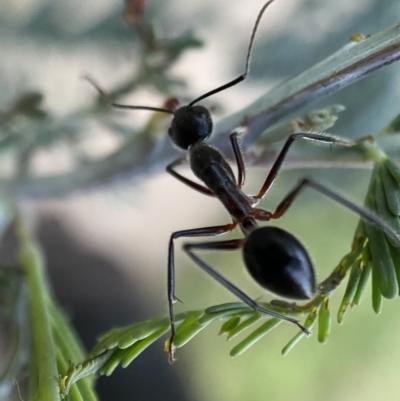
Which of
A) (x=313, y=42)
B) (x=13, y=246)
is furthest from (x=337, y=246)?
(x=13, y=246)

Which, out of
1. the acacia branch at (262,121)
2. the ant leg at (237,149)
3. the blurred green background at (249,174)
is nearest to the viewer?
the acacia branch at (262,121)

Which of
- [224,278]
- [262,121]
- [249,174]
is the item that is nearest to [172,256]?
[224,278]

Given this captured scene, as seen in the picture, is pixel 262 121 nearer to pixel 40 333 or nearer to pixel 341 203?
pixel 341 203

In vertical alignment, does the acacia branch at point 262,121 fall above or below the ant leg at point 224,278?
above

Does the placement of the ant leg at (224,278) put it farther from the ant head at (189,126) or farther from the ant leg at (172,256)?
the ant head at (189,126)

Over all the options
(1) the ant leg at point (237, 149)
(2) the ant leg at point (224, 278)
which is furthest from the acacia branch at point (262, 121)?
(2) the ant leg at point (224, 278)

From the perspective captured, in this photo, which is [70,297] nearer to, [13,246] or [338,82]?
[13,246]

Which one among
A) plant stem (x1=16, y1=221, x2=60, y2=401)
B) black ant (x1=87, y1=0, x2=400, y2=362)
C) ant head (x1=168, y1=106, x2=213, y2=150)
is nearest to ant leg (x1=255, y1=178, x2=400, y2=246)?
black ant (x1=87, y1=0, x2=400, y2=362)

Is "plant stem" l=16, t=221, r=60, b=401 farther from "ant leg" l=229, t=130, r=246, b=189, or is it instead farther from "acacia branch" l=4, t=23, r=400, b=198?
"ant leg" l=229, t=130, r=246, b=189
